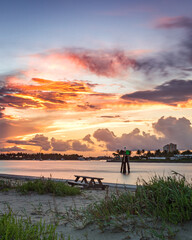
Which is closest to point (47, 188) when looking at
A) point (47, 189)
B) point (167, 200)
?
point (47, 189)

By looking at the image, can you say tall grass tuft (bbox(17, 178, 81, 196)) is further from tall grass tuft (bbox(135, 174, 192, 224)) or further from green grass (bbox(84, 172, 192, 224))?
tall grass tuft (bbox(135, 174, 192, 224))

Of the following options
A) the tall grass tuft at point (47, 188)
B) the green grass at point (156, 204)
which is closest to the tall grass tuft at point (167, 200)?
the green grass at point (156, 204)

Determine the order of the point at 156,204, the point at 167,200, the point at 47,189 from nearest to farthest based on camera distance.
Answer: the point at 156,204
the point at 167,200
the point at 47,189

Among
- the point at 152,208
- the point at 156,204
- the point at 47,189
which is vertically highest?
the point at 156,204

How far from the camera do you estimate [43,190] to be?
1293 centimetres

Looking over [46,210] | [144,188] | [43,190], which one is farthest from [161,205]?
[43,190]

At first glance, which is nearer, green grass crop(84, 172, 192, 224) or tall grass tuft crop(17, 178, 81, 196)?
green grass crop(84, 172, 192, 224)

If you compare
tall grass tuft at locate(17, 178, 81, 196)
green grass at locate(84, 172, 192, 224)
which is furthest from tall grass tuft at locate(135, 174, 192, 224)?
tall grass tuft at locate(17, 178, 81, 196)

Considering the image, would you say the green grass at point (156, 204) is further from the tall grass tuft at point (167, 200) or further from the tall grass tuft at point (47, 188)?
the tall grass tuft at point (47, 188)

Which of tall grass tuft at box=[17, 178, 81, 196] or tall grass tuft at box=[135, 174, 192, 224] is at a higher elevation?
tall grass tuft at box=[135, 174, 192, 224]

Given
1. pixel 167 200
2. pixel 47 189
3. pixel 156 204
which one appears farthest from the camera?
pixel 47 189

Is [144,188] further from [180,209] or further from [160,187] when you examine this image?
[180,209]

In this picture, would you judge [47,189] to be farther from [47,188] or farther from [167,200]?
[167,200]

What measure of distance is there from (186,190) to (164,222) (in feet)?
3.74
